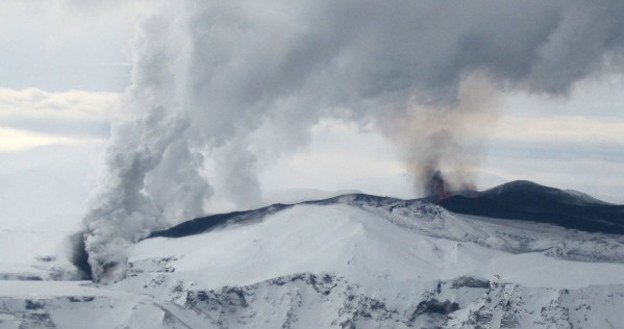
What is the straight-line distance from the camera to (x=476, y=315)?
7756 inches

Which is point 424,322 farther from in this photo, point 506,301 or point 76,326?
point 76,326

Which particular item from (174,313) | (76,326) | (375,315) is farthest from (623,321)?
(76,326)

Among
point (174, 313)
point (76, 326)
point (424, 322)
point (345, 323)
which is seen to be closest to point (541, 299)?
point (424, 322)

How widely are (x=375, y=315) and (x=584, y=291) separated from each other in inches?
1326

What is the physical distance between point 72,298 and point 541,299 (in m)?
74.6

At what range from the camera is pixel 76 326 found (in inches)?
7466

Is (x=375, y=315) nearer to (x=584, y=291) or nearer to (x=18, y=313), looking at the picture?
(x=584, y=291)

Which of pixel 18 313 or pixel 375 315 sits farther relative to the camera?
pixel 375 315

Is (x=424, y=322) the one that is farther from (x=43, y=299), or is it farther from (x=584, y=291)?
(x=43, y=299)

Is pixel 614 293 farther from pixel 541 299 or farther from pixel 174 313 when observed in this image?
pixel 174 313

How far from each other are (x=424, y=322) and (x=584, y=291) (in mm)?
26068

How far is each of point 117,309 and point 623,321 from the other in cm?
7930

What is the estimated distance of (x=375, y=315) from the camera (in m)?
200

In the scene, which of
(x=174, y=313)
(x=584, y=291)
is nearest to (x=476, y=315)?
(x=584, y=291)
